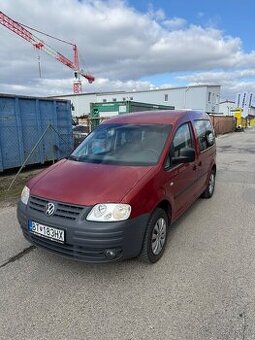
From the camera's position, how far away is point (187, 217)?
5336mm

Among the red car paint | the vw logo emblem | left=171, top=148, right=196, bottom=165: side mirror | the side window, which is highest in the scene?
the side window

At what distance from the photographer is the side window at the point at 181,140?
419cm

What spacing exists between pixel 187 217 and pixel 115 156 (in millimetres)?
1985

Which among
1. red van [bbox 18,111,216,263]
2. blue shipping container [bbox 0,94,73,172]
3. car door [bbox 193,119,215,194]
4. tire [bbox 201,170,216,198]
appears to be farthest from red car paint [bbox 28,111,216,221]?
blue shipping container [bbox 0,94,73,172]

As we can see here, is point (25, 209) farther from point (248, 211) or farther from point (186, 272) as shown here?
point (248, 211)

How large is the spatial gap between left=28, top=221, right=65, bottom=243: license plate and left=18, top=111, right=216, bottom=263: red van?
11 mm

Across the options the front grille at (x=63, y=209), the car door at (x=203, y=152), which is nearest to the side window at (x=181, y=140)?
the car door at (x=203, y=152)

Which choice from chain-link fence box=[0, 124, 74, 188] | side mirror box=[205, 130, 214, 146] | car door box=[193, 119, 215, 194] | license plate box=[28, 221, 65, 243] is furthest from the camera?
chain-link fence box=[0, 124, 74, 188]

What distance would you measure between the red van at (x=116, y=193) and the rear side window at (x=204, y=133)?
0.57 meters

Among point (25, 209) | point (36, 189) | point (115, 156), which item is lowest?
point (25, 209)

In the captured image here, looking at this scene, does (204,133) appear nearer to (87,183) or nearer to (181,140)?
(181,140)

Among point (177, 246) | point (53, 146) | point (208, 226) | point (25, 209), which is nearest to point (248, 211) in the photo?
point (208, 226)

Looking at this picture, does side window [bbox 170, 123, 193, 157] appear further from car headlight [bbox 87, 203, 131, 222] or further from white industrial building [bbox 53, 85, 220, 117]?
white industrial building [bbox 53, 85, 220, 117]

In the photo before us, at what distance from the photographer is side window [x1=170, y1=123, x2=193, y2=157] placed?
4.19m
